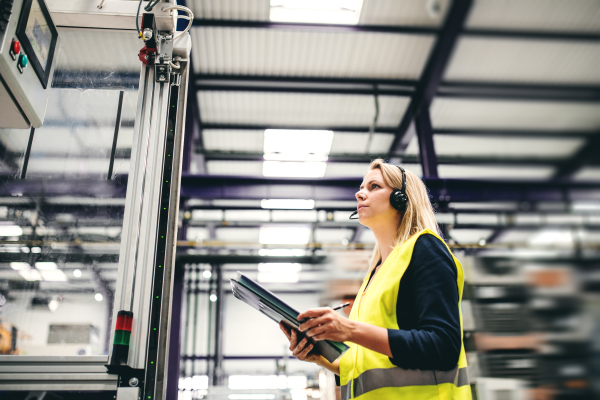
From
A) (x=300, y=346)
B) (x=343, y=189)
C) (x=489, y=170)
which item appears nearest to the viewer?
(x=300, y=346)

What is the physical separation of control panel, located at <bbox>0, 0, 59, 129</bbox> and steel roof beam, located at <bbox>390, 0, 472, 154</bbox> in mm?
6076

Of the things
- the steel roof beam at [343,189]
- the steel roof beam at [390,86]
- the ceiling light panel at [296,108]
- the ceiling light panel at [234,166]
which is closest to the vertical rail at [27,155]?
the steel roof beam at [343,189]

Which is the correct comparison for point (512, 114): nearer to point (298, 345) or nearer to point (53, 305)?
point (298, 345)

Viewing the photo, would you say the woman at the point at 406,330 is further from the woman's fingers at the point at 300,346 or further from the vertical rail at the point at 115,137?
the vertical rail at the point at 115,137

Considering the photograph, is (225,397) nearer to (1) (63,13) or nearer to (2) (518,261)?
(2) (518,261)

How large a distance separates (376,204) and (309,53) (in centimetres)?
603

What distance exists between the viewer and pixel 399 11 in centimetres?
654

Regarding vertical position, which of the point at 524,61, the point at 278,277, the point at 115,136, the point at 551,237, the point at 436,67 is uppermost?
the point at 524,61

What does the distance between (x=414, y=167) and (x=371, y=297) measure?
889 cm

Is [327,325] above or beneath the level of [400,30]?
beneath

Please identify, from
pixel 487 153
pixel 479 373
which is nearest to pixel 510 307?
pixel 479 373

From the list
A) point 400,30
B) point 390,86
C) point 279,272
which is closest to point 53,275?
point 400,30

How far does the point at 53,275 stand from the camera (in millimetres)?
2121

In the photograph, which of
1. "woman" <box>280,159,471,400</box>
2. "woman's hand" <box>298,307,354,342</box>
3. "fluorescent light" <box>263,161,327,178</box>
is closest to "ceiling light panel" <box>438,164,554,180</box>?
"fluorescent light" <box>263,161,327,178</box>
